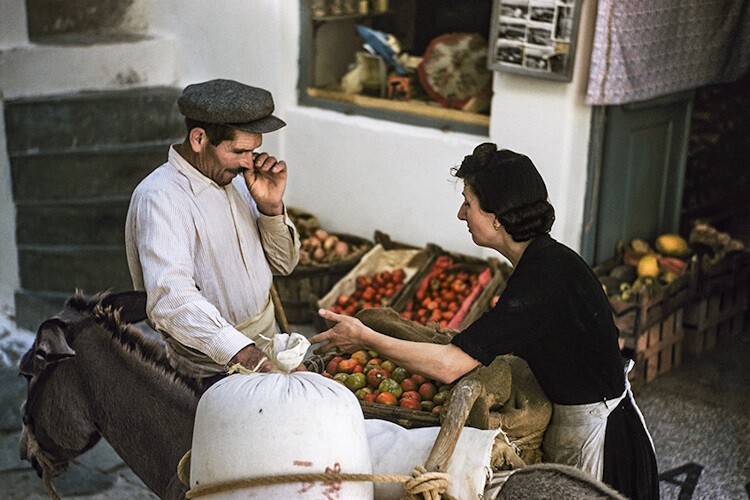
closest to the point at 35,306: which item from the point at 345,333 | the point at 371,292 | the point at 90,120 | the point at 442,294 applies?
the point at 90,120

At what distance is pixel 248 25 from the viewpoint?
24.1ft

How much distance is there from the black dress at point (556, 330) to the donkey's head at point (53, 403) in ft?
4.51

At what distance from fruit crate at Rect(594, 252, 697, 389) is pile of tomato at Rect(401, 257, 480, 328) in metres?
0.92

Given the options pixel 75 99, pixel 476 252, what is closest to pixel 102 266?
pixel 75 99

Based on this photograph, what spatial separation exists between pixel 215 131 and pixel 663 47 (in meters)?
3.70

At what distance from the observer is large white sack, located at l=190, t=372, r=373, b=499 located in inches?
91.2

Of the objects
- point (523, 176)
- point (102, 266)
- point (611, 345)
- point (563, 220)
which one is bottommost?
point (102, 266)

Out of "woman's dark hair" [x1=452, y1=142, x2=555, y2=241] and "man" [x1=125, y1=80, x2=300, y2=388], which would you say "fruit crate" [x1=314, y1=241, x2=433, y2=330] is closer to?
"man" [x1=125, y1=80, x2=300, y2=388]

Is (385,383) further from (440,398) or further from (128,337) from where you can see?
(128,337)

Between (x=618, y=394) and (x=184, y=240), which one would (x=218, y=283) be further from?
(x=618, y=394)

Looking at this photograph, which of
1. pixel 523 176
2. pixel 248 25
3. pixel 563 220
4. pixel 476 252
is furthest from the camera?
pixel 248 25

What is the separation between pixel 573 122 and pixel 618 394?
10.4ft

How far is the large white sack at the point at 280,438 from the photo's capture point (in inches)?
91.2

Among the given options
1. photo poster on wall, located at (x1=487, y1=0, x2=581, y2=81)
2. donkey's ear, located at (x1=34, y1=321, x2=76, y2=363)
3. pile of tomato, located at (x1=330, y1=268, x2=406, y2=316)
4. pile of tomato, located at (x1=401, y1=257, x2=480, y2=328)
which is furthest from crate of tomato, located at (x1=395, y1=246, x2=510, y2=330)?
donkey's ear, located at (x1=34, y1=321, x2=76, y2=363)
